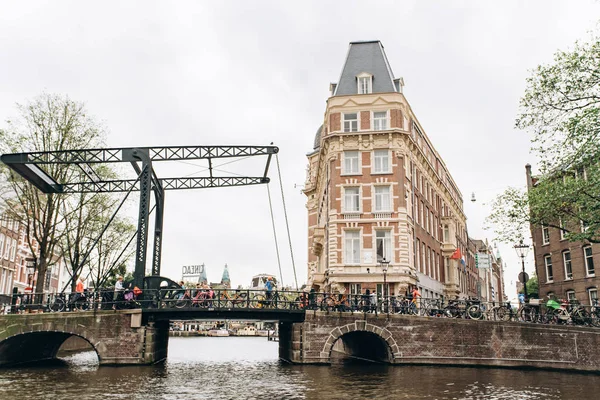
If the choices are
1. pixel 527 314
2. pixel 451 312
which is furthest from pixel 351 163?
pixel 527 314

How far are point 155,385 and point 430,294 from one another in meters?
27.3

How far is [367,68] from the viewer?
1512 inches

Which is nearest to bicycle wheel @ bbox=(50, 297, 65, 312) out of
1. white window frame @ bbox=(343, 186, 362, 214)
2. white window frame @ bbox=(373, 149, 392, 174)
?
white window frame @ bbox=(343, 186, 362, 214)

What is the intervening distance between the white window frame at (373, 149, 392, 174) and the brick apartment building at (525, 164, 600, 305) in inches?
431

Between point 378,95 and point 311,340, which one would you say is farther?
point 378,95

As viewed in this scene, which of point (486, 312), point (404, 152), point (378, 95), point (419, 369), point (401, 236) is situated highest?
point (378, 95)

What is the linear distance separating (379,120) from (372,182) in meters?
4.47

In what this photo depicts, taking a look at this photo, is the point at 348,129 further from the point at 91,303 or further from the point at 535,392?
the point at 535,392

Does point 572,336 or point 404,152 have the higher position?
point 404,152

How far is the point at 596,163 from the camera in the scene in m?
20.3

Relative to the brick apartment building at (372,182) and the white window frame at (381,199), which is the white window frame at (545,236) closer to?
the brick apartment building at (372,182)

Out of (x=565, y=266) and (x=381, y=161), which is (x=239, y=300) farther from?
(x=565, y=266)

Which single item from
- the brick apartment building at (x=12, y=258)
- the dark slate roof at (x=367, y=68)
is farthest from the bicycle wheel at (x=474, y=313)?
the brick apartment building at (x=12, y=258)

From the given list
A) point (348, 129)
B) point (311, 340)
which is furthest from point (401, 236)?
point (311, 340)
